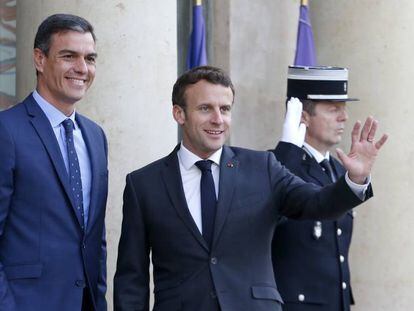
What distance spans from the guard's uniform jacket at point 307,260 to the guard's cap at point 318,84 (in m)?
0.50

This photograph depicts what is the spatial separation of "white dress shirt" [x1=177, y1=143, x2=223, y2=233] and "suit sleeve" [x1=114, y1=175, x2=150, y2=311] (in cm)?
22

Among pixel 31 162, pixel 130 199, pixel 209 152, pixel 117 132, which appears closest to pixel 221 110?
pixel 209 152

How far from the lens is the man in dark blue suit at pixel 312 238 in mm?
5133

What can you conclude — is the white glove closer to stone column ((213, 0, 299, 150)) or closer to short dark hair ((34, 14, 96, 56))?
short dark hair ((34, 14, 96, 56))

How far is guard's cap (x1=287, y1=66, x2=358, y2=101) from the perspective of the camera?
220 inches

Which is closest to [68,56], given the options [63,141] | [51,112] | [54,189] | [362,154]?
[51,112]

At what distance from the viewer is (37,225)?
13.7 feet

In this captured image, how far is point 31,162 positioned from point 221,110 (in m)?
0.82

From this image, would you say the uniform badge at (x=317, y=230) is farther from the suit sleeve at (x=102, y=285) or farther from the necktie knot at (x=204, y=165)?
the suit sleeve at (x=102, y=285)

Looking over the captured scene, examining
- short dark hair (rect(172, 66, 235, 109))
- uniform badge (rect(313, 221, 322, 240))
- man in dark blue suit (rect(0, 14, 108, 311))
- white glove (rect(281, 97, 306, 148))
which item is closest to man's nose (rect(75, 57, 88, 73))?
man in dark blue suit (rect(0, 14, 108, 311))

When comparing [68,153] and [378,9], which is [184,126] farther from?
[378,9]

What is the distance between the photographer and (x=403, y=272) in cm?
705

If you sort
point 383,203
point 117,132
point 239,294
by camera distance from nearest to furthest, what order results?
1. point 239,294
2. point 117,132
3. point 383,203

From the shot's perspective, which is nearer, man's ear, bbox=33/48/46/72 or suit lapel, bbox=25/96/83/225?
suit lapel, bbox=25/96/83/225
